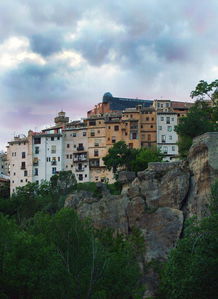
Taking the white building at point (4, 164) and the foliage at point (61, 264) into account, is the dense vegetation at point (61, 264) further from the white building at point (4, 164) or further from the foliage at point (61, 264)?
the white building at point (4, 164)

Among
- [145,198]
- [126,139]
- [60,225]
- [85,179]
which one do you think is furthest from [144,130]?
[60,225]

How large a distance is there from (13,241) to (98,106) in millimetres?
93496

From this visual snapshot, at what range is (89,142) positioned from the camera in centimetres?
12506

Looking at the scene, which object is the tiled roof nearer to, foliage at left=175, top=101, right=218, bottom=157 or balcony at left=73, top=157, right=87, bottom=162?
balcony at left=73, top=157, right=87, bottom=162

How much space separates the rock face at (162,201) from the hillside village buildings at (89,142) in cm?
5510

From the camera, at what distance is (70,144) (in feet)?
416

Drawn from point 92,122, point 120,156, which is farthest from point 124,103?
point 120,156

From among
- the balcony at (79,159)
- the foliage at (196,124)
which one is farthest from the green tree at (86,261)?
the balcony at (79,159)

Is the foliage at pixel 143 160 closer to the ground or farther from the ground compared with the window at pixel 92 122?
closer to the ground

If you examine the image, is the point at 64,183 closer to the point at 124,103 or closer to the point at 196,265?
the point at 124,103

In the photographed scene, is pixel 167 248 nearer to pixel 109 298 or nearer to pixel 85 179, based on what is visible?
pixel 109 298

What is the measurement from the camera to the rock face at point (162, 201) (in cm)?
5662

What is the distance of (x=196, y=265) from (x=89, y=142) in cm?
8945

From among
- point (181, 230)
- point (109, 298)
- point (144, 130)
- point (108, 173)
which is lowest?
point (109, 298)
